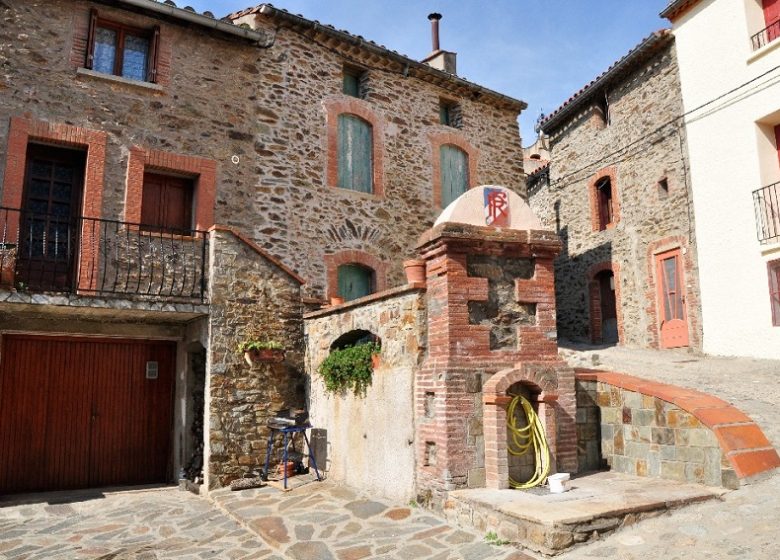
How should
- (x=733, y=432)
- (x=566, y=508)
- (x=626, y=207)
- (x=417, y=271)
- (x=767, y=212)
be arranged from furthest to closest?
(x=626, y=207) < (x=767, y=212) < (x=417, y=271) < (x=733, y=432) < (x=566, y=508)

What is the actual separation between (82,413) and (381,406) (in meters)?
5.03

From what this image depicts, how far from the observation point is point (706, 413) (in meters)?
5.37

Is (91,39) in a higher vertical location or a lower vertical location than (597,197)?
higher

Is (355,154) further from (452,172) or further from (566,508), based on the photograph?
(566,508)

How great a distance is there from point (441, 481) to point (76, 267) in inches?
259

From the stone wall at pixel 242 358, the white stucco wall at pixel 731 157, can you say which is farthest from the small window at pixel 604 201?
the stone wall at pixel 242 358

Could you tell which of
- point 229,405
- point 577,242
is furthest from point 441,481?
point 577,242

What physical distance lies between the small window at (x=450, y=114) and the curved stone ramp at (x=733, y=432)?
29.7 feet

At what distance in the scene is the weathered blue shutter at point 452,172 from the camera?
13.1 m

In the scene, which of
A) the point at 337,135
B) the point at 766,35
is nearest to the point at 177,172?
the point at 337,135

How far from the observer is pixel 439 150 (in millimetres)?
13109

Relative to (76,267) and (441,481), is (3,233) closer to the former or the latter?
(76,267)

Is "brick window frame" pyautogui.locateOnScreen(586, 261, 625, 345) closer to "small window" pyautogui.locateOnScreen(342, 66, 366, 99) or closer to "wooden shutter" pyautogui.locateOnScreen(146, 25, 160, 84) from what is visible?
"small window" pyautogui.locateOnScreen(342, 66, 366, 99)

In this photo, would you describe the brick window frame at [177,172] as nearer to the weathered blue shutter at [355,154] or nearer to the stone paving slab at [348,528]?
the weathered blue shutter at [355,154]
